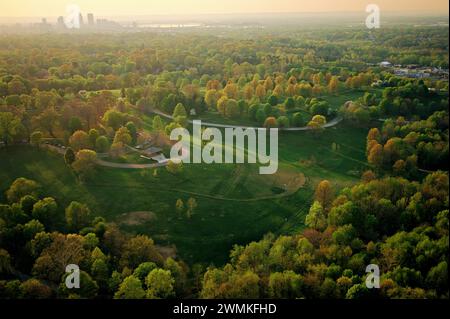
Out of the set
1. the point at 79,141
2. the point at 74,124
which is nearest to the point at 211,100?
the point at 74,124

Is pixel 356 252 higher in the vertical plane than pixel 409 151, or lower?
lower

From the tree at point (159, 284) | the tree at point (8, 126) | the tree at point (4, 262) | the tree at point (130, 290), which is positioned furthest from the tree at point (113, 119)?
the tree at point (130, 290)

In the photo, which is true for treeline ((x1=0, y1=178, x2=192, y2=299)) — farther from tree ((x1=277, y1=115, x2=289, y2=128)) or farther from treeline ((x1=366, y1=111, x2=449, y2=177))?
tree ((x1=277, y1=115, x2=289, y2=128))

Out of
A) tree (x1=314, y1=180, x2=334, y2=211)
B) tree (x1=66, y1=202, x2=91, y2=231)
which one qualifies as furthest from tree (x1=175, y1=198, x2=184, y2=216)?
tree (x1=314, y1=180, x2=334, y2=211)

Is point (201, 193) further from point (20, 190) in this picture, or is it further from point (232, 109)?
point (232, 109)
